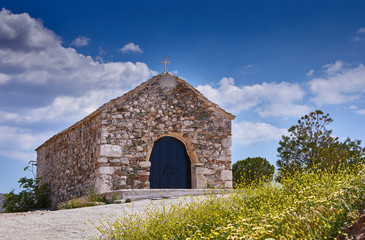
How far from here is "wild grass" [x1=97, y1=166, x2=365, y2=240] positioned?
483cm

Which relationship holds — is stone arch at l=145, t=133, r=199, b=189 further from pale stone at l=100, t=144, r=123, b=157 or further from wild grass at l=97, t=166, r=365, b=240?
wild grass at l=97, t=166, r=365, b=240

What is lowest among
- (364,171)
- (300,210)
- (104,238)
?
(104,238)

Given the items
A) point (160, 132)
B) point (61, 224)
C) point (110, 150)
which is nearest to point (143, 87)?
point (160, 132)

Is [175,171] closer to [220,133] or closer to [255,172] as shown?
[220,133]

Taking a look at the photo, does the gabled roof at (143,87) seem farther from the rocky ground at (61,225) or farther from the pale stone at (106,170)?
the rocky ground at (61,225)

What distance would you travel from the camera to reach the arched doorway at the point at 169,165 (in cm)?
1278

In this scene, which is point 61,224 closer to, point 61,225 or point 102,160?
point 61,225

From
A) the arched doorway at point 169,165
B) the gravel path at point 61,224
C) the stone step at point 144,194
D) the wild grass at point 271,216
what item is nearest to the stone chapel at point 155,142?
the arched doorway at point 169,165

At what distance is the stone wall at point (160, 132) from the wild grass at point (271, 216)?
5.11 meters

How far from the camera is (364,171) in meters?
6.22

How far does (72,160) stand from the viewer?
580 inches

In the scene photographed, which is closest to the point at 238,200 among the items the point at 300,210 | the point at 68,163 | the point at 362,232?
the point at 300,210

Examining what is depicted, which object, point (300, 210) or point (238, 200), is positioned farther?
point (238, 200)

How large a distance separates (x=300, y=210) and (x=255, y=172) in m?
11.7
